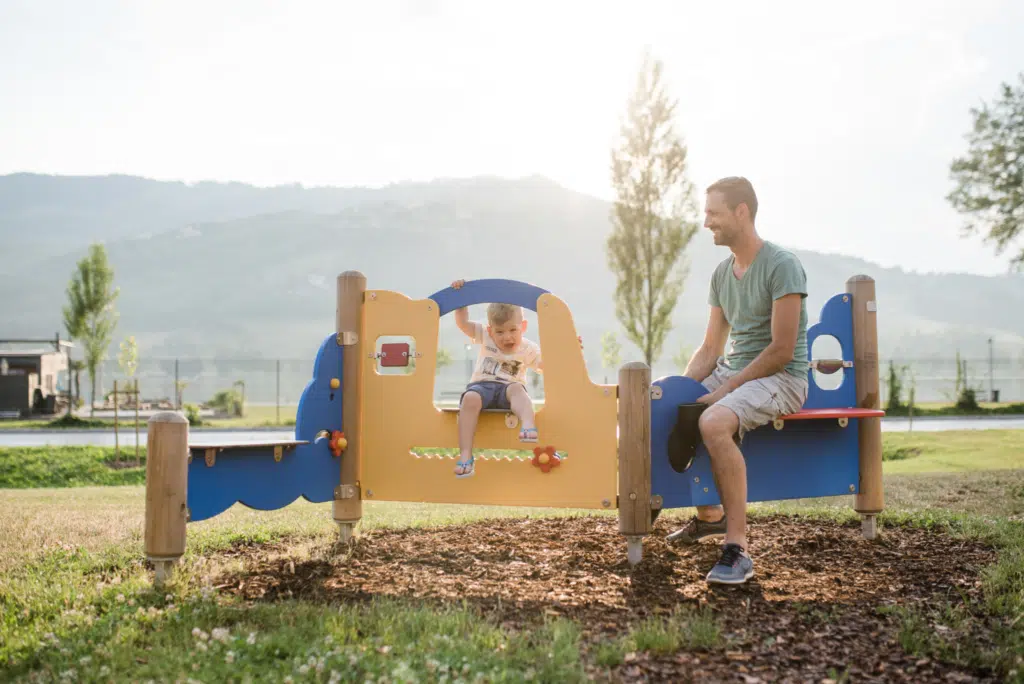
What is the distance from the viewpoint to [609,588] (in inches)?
164

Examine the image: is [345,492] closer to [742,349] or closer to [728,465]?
[728,465]

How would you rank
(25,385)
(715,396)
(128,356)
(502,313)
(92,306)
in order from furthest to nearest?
1. (92,306)
2. (25,385)
3. (128,356)
4. (502,313)
5. (715,396)

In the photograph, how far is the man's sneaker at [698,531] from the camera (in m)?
5.34

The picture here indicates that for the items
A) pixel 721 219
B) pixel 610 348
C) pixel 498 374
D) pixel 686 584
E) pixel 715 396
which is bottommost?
pixel 686 584

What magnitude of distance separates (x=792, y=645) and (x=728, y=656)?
339 millimetres

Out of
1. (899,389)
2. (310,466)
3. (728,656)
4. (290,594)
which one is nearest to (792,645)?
(728,656)

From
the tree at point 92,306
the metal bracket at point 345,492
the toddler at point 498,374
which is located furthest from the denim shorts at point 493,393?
the tree at point 92,306

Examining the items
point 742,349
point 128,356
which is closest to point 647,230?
point 128,356

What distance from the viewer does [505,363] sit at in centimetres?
517

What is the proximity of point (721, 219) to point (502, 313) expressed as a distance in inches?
56.8

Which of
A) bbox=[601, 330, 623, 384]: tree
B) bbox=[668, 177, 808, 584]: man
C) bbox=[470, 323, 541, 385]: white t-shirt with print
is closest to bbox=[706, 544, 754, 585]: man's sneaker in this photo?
bbox=[668, 177, 808, 584]: man

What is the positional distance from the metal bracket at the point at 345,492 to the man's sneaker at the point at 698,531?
6.86 ft

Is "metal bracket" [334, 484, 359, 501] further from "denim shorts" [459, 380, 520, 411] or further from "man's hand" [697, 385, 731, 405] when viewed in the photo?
"man's hand" [697, 385, 731, 405]

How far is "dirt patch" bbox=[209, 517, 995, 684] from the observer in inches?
119
